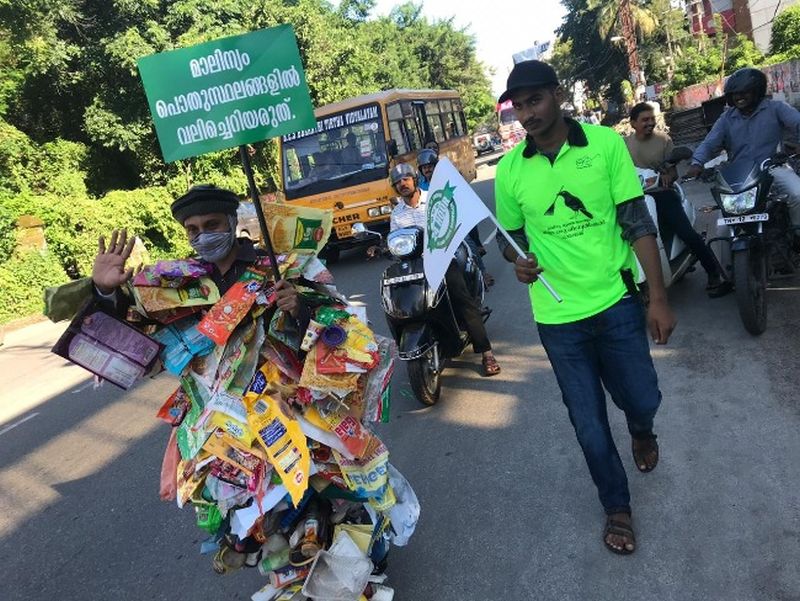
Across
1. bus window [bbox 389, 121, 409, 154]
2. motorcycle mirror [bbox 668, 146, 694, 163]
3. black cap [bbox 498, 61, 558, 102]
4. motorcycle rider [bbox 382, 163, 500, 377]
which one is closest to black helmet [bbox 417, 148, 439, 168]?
motorcycle rider [bbox 382, 163, 500, 377]

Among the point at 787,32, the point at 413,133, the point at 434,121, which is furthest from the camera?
the point at 787,32

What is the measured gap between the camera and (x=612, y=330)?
2574 mm

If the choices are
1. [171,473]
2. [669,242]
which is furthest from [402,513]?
[669,242]

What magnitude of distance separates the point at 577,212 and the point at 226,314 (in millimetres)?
1393

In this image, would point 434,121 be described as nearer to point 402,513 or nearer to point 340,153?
point 340,153

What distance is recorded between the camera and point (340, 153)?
11023mm

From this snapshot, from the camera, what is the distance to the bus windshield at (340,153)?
10.8 meters

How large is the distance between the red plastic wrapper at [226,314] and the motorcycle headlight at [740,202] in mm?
3681

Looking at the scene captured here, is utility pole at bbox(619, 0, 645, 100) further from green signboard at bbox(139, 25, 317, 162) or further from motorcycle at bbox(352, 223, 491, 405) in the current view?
green signboard at bbox(139, 25, 317, 162)

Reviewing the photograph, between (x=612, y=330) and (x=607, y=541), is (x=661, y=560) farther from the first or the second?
(x=612, y=330)

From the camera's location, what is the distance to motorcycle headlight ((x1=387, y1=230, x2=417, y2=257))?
4.53 meters

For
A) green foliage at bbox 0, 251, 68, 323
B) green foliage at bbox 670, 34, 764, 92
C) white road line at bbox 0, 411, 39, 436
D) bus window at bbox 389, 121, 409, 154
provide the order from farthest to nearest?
green foliage at bbox 670, 34, 764, 92 → green foliage at bbox 0, 251, 68, 323 → bus window at bbox 389, 121, 409, 154 → white road line at bbox 0, 411, 39, 436

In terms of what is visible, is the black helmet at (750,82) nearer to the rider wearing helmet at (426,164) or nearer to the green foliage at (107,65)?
the rider wearing helmet at (426,164)

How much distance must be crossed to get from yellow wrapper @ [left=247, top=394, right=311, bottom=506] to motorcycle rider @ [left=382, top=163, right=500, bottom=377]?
2.77 meters
